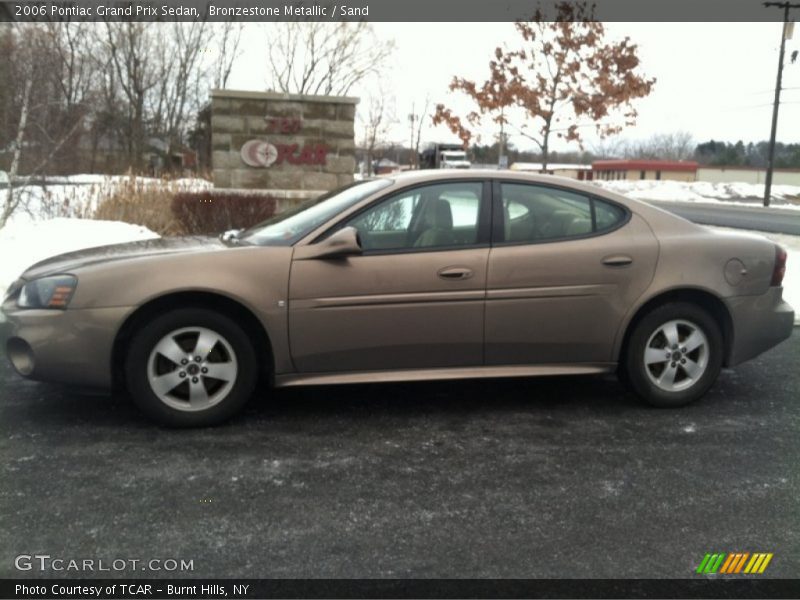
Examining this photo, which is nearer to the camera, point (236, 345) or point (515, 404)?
point (236, 345)

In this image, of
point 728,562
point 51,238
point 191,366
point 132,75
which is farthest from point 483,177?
point 132,75

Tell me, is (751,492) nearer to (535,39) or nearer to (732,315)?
(732,315)

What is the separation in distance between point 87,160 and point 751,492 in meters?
15.5

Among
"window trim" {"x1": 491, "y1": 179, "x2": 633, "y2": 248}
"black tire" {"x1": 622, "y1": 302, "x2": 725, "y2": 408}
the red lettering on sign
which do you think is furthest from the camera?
the red lettering on sign

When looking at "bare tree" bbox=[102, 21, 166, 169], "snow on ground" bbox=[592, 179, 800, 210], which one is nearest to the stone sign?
"bare tree" bbox=[102, 21, 166, 169]

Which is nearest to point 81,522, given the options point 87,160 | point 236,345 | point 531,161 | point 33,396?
point 236,345

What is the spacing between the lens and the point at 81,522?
2895mm

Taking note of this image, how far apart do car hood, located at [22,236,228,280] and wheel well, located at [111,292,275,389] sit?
32cm

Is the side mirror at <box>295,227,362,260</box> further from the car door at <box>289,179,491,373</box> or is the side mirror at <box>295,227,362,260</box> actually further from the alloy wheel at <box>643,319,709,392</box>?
the alloy wheel at <box>643,319,709,392</box>

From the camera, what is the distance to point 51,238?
9.27 m

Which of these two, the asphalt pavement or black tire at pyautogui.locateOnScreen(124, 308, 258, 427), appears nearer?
the asphalt pavement

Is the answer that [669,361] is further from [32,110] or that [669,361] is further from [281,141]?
[281,141]

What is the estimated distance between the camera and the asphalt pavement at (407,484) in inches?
107

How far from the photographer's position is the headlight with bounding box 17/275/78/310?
12.5 ft
